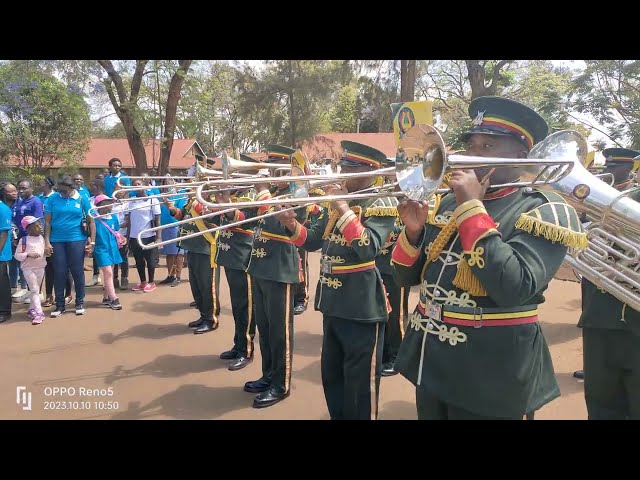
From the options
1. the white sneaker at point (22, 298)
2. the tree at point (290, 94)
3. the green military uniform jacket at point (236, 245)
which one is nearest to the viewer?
the green military uniform jacket at point (236, 245)

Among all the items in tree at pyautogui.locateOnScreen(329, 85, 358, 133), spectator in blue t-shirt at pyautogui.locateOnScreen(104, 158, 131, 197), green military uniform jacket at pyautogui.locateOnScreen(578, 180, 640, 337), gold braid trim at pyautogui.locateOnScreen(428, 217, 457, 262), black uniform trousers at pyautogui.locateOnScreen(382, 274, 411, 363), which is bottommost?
black uniform trousers at pyautogui.locateOnScreen(382, 274, 411, 363)

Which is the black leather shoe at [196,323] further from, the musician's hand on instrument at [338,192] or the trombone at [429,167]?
the trombone at [429,167]

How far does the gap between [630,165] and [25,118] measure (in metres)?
21.5

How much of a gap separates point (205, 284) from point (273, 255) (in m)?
2.28

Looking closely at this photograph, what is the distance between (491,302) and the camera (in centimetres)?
206

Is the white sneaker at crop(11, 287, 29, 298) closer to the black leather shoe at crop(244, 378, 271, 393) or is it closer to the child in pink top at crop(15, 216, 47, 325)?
the child in pink top at crop(15, 216, 47, 325)

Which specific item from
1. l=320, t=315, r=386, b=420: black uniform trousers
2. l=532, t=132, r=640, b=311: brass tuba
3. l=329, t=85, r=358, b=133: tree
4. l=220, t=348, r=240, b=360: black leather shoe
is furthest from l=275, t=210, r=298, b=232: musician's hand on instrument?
l=329, t=85, r=358, b=133: tree

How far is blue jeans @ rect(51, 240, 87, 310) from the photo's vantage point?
6902 millimetres

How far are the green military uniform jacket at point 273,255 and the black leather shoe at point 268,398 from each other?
42.0 inches

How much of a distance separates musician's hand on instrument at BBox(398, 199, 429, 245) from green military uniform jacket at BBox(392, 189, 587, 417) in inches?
3.1

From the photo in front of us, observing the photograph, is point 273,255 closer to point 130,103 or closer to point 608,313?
point 608,313

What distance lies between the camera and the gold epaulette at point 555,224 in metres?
1.92

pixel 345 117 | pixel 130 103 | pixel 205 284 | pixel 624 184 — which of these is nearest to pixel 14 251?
pixel 205 284

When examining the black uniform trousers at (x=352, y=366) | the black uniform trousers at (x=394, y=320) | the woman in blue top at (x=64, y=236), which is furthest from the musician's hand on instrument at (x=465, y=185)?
the woman in blue top at (x=64, y=236)
